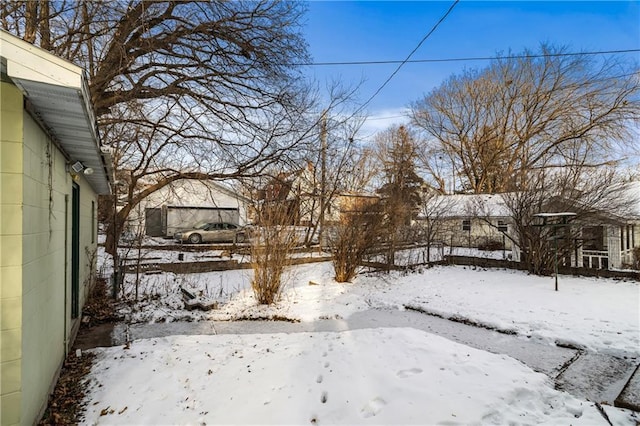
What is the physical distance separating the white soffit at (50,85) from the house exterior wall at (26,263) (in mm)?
124

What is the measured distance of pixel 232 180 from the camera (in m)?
10.7

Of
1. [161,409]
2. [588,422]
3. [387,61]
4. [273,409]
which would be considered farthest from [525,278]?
[161,409]

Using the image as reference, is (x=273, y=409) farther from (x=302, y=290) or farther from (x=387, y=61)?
(x=387, y=61)

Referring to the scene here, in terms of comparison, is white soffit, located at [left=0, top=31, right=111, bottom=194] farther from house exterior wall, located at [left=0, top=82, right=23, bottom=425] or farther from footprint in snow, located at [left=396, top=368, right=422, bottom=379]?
footprint in snow, located at [left=396, top=368, right=422, bottom=379]

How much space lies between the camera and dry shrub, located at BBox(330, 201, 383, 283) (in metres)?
8.62

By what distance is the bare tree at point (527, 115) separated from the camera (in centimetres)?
2055

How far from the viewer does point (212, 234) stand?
60.8 ft

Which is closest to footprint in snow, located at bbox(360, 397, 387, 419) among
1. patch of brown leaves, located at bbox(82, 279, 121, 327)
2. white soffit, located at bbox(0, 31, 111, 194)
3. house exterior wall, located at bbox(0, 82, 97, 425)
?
house exterior wall, located at bbox(0, 82, 97, 425)

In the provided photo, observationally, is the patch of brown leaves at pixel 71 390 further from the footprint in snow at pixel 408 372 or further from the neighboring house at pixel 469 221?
the neighboring house at pixel 469 221

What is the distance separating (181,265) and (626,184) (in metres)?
13.6

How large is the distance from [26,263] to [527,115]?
28.3 metres

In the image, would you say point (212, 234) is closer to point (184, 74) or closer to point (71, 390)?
point (184, 74)

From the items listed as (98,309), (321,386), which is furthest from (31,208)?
(98,309)

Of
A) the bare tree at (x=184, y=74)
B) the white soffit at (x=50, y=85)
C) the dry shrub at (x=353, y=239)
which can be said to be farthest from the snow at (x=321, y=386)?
the bare tree at (x=184, y=74)
